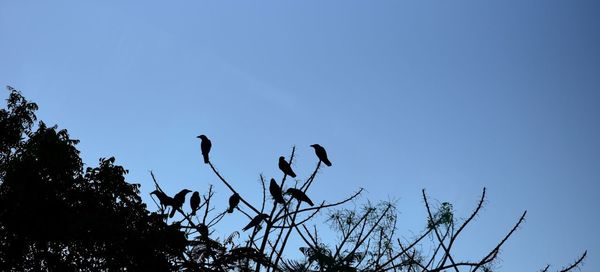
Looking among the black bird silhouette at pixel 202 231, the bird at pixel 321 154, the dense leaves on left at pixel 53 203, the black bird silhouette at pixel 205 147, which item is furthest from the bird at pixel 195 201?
the dense leaves on left at pixel 53 203

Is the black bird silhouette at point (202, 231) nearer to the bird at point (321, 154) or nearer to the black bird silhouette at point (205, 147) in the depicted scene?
the black bird silhouette at point (205, 147)

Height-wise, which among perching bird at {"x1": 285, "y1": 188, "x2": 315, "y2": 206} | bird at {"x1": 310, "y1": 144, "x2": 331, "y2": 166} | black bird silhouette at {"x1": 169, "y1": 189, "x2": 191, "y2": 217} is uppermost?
bird at {"x1": 310, "y1": 144, "x2": 331, "y2": 166}

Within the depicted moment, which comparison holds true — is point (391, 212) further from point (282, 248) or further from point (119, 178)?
point (119, 178)

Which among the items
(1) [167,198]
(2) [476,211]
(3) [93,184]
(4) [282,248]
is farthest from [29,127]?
(2) [476,211]

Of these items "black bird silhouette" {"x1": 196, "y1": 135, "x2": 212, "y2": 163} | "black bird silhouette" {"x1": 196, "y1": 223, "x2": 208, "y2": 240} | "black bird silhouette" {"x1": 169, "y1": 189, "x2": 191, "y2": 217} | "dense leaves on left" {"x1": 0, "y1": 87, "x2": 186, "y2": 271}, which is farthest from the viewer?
"dense leaves on left" {"x1": 0, "y1": 87, "x2": 186, "y2": 271}

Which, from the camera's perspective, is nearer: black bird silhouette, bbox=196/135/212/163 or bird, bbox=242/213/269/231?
bird, bbox=242/213/269/231

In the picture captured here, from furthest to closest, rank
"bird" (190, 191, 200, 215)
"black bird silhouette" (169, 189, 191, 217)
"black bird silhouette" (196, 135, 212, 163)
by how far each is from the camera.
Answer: "bird" (190, 191, 200, 215)
"black bird silhouette" (169, 189, 191, 217)
"black bird silhouette" (196, 135, 212, 163)

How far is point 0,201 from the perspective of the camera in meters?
8.77

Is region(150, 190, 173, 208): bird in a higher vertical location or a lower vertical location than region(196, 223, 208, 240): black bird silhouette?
higher

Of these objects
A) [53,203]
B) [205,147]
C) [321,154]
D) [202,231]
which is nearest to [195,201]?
[205,147]

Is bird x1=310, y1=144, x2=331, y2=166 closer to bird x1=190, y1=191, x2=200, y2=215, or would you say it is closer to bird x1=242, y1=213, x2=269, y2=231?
bird x1=242, y1=213, x2=269, y2=231

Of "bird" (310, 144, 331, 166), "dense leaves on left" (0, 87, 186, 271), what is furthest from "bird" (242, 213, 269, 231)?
"dense leaves on left" (0, 87, 186, 271)

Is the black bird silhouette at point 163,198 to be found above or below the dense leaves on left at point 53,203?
below

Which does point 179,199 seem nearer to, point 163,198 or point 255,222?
point 163,198
